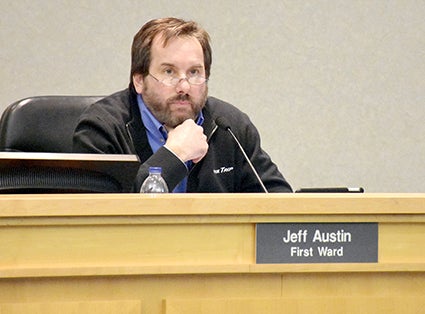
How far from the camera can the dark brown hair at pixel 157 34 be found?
2.84m

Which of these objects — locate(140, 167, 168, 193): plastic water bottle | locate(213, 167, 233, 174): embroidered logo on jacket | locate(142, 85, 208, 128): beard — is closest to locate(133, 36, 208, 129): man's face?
locate(142, 85, 208, 128): beard

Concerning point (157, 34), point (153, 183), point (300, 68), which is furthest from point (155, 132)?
point (300, 68)

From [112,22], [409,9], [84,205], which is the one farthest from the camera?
[409,9]

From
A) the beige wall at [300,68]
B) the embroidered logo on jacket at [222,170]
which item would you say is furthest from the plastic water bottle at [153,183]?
the beige wall at [300,68]

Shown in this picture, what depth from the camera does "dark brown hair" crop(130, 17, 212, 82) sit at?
9.32ft

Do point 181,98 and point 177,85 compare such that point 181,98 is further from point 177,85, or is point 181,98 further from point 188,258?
point 188,258

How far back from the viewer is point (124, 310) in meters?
1.51

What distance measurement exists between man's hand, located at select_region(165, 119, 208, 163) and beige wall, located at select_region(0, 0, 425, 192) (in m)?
1.09

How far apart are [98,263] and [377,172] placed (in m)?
2.56

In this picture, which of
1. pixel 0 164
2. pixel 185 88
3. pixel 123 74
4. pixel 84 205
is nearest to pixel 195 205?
pixel 84 205

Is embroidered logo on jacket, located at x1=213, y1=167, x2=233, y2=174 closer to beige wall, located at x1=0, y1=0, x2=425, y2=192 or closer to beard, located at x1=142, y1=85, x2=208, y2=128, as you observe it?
beard, located at x1=142, y1=85, x2=208, y2=128

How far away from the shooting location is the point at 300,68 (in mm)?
3842

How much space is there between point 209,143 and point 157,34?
1.27 ft

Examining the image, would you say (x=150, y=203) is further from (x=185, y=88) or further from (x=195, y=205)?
(x=185, y=88)
